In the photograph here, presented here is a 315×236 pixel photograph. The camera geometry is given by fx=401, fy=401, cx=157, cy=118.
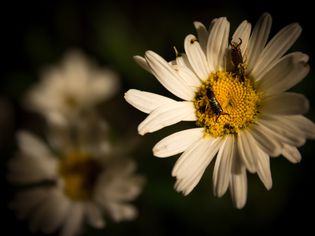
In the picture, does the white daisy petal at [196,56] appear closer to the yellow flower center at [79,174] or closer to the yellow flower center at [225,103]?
the yellow flower center at [225,103]

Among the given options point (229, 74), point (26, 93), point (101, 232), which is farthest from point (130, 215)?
point (26, 93)

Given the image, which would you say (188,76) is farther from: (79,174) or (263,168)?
(79,174)

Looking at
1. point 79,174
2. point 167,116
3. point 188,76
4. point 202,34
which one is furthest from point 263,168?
point 79,174

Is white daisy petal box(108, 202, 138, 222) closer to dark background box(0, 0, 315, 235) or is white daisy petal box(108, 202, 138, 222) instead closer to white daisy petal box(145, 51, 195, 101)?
dark background box(0, 0, 315, 235)

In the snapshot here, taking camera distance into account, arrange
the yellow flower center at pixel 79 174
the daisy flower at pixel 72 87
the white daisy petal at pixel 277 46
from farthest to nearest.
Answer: the daisy flower at pixel 72 87 < the yellow flower center at pixel 79 174 < the white daisy petal at pixel 277 46

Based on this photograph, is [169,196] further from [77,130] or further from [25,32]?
[25,32]

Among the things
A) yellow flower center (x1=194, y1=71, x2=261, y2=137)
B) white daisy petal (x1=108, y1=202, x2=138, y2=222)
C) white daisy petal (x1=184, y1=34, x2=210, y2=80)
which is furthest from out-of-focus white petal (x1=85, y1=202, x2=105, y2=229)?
white daisy petal (x1=184, y1=34, x2=210, y2=80)

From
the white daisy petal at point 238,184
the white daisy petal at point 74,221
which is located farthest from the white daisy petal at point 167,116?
the white daisy petal at point 74,221
